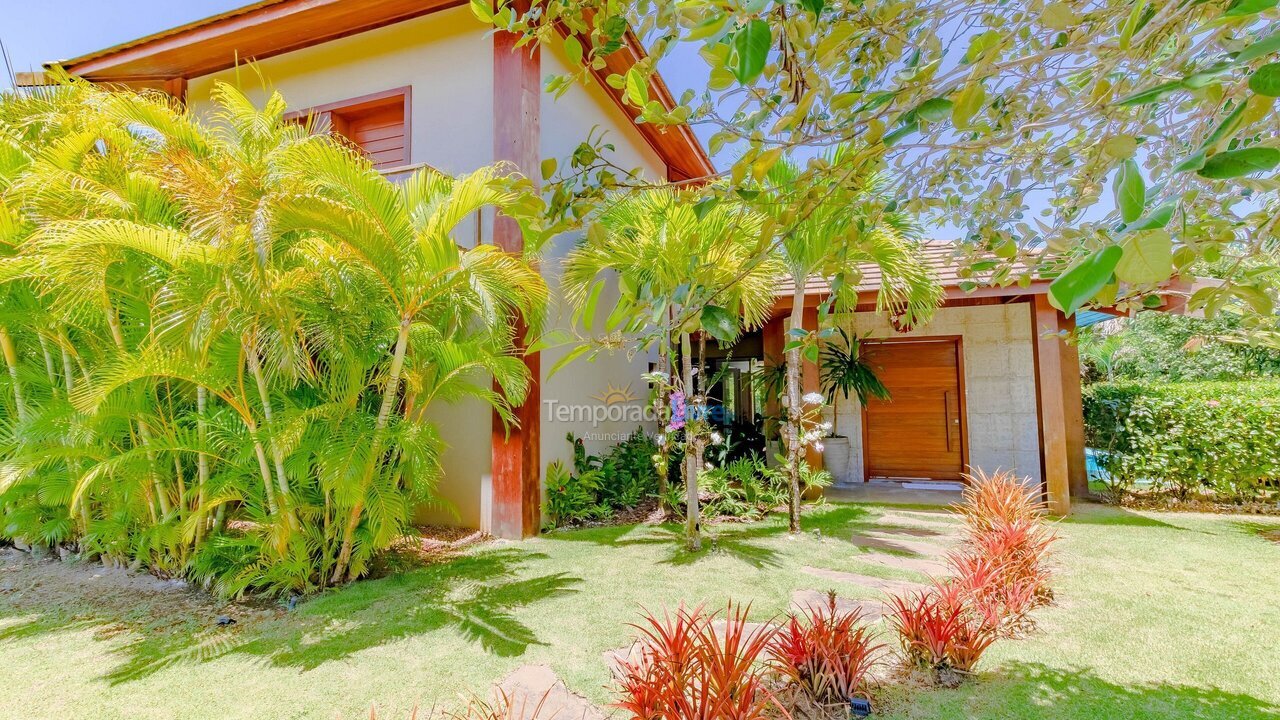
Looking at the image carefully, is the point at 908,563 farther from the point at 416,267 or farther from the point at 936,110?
the point at 416,267

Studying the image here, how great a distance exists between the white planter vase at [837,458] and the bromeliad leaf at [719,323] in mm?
7967

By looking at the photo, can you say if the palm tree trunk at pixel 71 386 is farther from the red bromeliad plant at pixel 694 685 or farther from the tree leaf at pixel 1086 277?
the tree leaf at pixel 1086 277

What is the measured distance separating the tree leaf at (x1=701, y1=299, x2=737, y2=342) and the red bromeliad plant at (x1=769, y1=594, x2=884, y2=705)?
193 centimetres

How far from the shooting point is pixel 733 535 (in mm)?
5824

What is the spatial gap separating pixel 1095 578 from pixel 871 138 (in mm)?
4913

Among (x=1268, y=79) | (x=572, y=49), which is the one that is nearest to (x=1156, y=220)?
(x=1268, y=79)

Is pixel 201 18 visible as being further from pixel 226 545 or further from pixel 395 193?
pixel 226 545

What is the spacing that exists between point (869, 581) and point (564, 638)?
2.53 metres

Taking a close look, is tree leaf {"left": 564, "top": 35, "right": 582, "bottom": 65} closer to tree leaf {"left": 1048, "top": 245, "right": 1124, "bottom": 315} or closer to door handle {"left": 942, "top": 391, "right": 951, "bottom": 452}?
tree leaf {"left": 1048, "top": 245, "right": 1124, "bottom": 315}

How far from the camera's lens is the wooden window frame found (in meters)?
6.66

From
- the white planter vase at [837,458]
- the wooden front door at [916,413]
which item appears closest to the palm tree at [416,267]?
the white planter vase at [837,458]

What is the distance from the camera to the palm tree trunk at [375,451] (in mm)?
3932

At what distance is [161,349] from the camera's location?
11.8 feet

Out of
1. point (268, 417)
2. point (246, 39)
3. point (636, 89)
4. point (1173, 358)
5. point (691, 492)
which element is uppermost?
point (246, 39)
